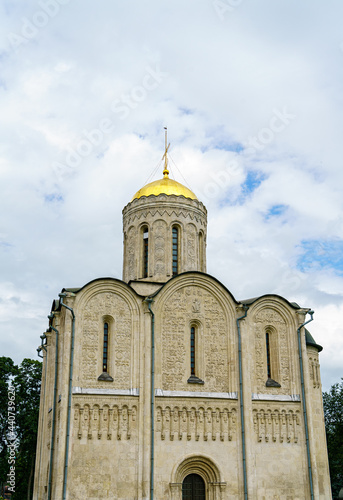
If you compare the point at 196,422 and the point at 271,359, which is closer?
the point at 196,422

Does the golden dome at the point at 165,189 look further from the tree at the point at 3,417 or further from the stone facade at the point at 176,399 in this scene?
the tree at the point at 3,417

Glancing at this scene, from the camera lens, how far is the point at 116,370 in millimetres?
16125

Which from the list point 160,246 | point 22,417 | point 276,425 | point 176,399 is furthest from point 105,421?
point 22,417

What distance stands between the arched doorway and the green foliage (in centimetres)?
1193

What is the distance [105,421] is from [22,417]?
12.8 meters

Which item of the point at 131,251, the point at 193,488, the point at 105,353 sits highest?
the point at 131,251

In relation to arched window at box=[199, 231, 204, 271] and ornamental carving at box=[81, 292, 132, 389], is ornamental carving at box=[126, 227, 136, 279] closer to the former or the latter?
arched window at box=[199, 231, 204, 271]

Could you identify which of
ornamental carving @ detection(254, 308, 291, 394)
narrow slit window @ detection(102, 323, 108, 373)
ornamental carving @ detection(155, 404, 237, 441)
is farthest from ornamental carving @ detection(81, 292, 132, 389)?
ornamental carving @ detection(254, 308, 291, 394)

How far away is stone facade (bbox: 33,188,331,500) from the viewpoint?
15.2m

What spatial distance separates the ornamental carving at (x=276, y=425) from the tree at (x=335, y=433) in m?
11.3

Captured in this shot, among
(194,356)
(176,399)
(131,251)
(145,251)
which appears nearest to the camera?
(176,399)

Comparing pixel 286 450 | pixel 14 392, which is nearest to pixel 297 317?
pixel 286 450

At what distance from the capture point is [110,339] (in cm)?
1656

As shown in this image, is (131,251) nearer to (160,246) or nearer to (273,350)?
(160,246)
